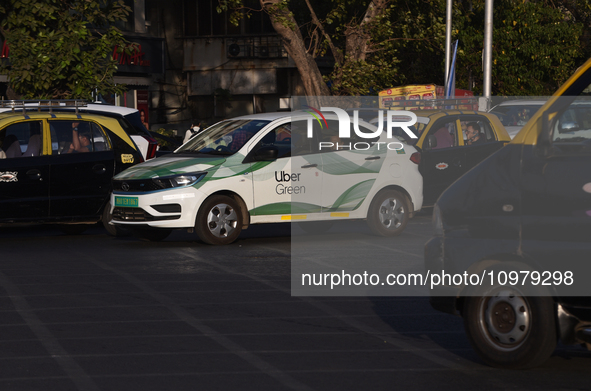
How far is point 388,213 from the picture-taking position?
43.6 ft

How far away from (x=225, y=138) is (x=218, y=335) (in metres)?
6.23

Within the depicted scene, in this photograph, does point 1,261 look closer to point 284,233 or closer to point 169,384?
point 284,233

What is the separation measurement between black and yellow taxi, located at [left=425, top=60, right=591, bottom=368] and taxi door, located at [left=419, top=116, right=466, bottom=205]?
905 centimetres

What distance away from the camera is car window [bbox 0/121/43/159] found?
13258 mm

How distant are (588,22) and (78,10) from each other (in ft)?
97.1

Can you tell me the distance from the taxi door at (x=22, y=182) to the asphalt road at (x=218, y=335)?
1.97 metres

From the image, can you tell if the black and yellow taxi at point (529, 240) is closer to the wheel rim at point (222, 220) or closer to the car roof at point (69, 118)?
the wheel rim at point (222, 220)

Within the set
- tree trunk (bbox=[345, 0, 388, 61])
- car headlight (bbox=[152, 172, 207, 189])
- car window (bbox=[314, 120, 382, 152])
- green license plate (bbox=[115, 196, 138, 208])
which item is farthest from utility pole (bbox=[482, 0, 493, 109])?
green license plate (bbox=[115, 196, 138, 208])

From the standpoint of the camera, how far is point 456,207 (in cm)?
606

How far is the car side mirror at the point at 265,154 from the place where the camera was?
1227 cm

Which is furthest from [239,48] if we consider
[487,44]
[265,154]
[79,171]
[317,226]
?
[265,154]

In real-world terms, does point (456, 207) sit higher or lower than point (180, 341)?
higher

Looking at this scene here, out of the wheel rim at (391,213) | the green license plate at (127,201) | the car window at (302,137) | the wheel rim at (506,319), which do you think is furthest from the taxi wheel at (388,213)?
the wheel rim at (506,319)

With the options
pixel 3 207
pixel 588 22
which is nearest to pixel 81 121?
pixel 3 207
